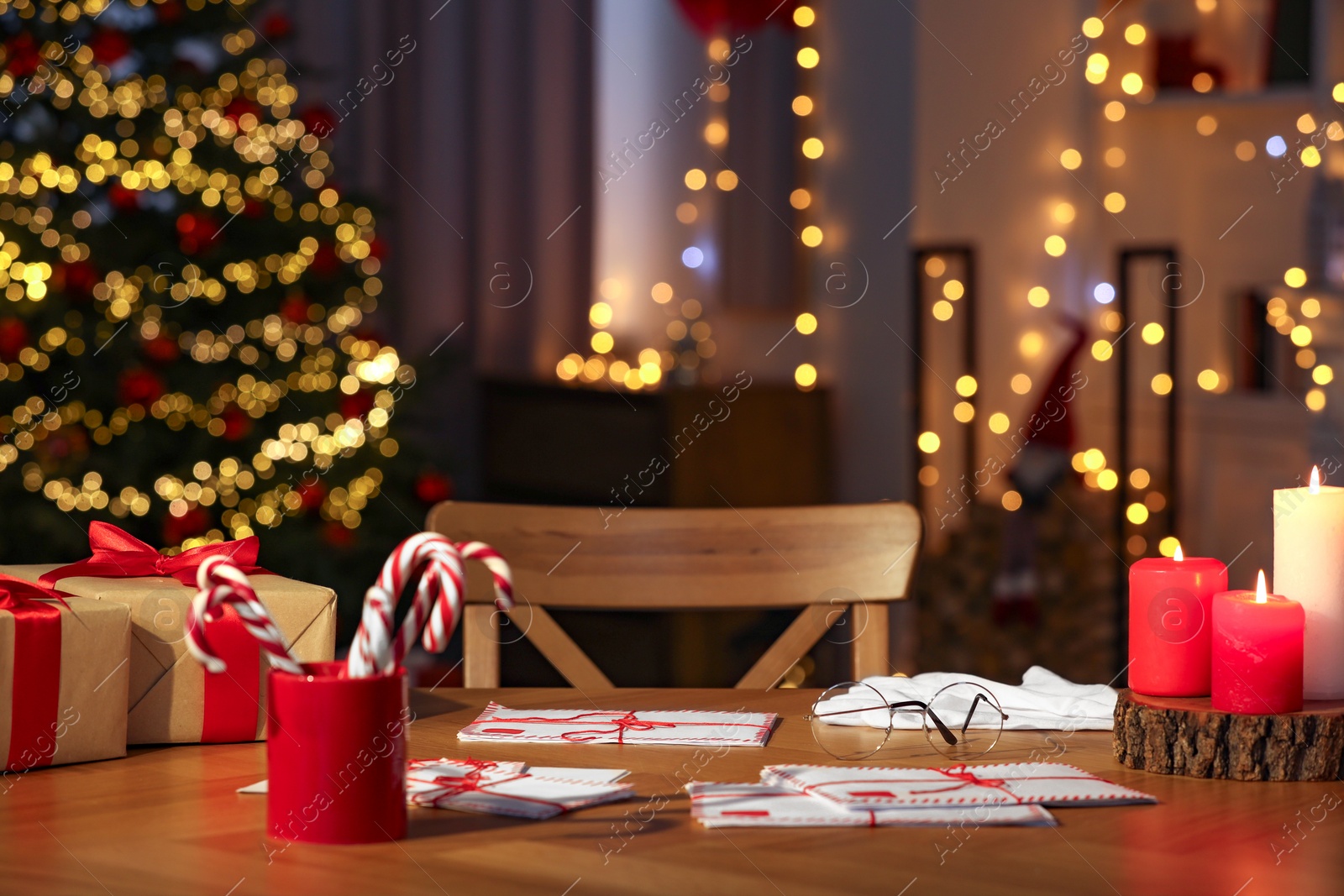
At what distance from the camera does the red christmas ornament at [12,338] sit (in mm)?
2895

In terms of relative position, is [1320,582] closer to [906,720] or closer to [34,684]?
[906,720]

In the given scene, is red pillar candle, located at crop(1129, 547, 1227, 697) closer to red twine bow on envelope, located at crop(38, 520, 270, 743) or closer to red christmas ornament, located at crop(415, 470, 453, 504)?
red twine bow on envelope, located at crop(38, 520, 270, 743)

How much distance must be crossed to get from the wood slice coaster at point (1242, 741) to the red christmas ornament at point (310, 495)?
8.30 feet

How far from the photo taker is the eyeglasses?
1.03 meters

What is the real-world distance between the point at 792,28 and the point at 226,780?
330 cm

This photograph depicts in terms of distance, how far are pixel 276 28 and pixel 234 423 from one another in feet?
3.19

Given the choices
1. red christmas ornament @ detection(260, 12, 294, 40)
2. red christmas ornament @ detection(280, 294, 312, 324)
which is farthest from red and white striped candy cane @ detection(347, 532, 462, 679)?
red christmas ornament @ detection(260, 12, 294, 40)

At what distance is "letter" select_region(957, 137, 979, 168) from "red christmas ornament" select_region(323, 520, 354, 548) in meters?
1.69

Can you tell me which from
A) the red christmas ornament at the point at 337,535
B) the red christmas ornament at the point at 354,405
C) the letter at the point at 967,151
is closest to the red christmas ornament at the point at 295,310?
the red christmas ornament at the point at 354,405

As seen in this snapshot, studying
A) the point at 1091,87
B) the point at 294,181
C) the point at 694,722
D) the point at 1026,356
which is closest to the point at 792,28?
the point at 1091,87

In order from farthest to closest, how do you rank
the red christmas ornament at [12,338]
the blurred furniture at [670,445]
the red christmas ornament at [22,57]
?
1. the blurred furniture at [670,445]
2. the red christmas ornament at [22,57]
3. the red christmas ornament at [12,338]

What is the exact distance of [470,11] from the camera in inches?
172

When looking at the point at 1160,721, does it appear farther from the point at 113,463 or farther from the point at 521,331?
the point at 521,331

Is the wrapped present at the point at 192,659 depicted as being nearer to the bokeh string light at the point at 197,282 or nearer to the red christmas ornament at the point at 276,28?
the bokeh string light at the point at 197,282
